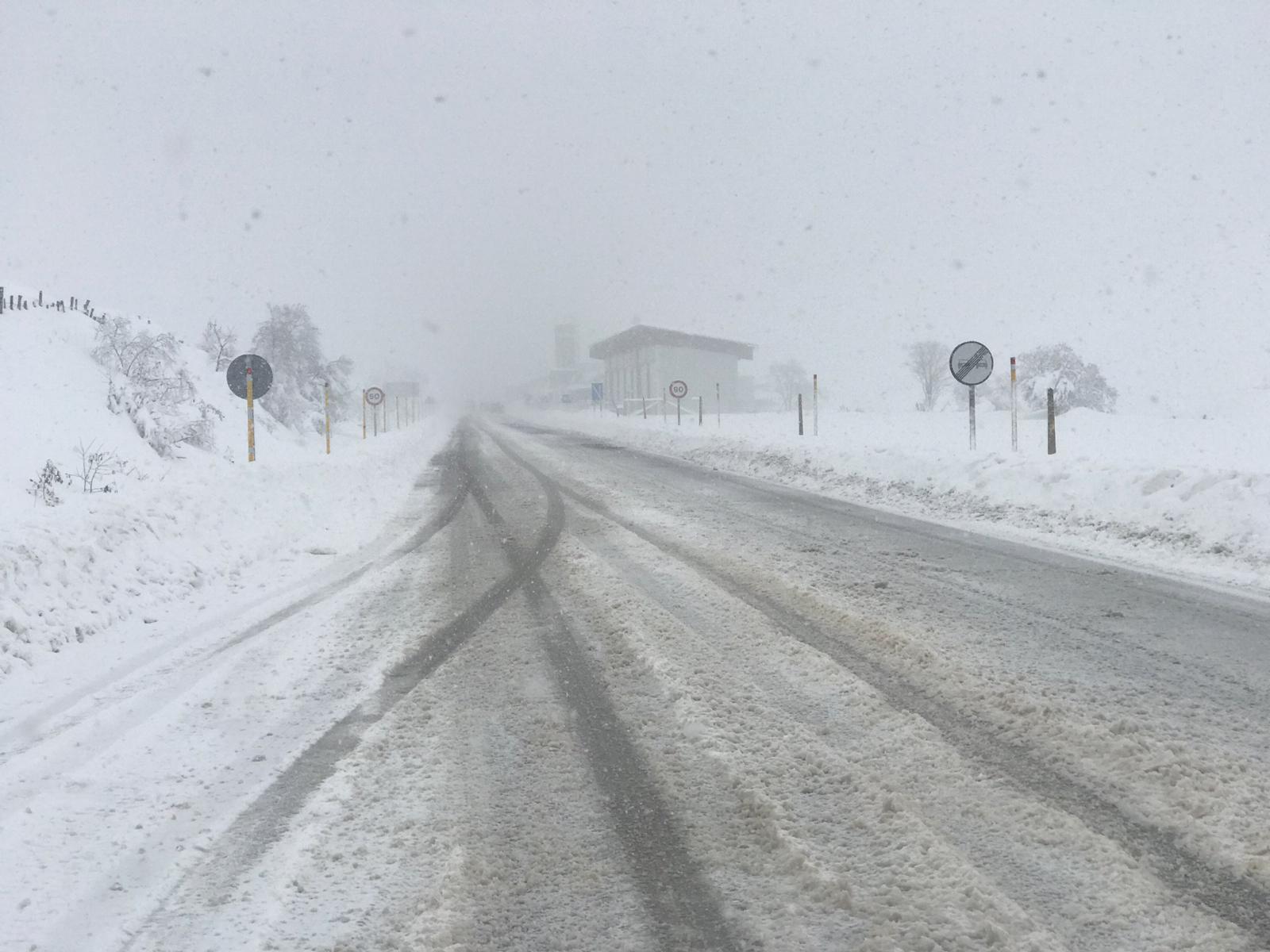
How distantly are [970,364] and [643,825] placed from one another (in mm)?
13274

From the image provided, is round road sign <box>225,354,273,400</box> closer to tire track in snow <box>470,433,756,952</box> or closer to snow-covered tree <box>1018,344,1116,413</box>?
tire track in snow <box>470,433,756,952</box>

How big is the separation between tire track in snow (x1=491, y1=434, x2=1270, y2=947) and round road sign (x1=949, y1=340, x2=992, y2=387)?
10450 mm

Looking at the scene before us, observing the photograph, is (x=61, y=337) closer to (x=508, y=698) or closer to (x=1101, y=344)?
(x=508, y=698)

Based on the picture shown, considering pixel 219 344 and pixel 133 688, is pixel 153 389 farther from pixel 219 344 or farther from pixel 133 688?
pixel 133 688

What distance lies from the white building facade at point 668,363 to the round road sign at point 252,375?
5078 cm

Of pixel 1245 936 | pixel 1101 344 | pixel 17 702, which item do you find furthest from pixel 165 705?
pixel 1101 344

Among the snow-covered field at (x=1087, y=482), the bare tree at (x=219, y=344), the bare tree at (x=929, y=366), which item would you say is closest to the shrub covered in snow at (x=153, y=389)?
the bare tree at (x=219, y=344)

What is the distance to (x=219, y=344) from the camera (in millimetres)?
35031

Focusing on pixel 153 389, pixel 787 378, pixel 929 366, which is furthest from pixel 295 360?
pixel 787 378

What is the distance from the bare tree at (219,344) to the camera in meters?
33.5

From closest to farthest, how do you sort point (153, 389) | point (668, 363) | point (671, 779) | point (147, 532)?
point (671, 779)
point (147, 532)
point (153, 389)
point (668, 363)

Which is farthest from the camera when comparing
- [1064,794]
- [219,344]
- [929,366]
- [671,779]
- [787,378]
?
[787,378]

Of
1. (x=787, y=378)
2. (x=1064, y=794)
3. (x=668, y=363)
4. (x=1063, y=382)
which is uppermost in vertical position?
(x=787, y=378)

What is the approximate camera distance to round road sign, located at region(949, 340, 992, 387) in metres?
14.0
